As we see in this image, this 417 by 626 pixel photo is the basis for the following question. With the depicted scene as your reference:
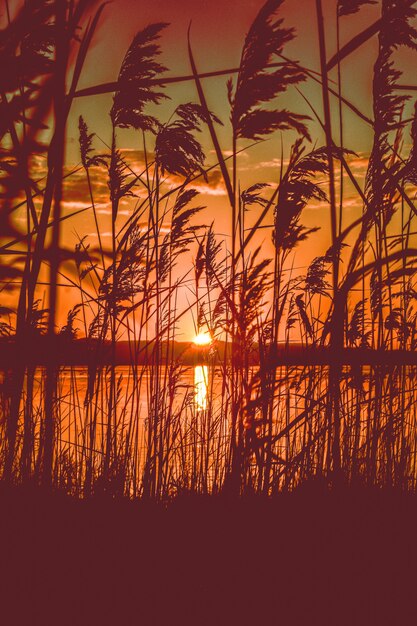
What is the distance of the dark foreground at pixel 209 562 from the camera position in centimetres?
174

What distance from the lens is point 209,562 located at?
6.49 feet

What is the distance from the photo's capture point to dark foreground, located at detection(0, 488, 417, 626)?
5.70 feet

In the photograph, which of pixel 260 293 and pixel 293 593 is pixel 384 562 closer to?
pixel 293 593

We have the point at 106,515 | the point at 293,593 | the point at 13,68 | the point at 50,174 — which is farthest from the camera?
the point at 106,515

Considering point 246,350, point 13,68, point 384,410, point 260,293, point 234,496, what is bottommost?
point 234,496

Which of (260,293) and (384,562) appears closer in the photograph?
(384,562)

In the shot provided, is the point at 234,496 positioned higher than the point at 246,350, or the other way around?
the point at 246,350

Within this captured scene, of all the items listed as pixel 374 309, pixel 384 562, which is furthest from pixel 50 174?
pixel 374 309

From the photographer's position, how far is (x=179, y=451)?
3041 mm

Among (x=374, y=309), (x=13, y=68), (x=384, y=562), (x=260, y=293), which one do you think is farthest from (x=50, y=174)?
(x=374, y=309)

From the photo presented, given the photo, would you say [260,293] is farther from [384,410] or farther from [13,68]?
[13,68]

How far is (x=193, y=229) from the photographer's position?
268 cm

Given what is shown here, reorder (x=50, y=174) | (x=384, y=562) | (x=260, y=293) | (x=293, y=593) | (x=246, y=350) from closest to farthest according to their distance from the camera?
(x=50, y=174) → (x=293, y=593) → (x=384, y=562) → (x=260, y=293) → (x=246, y=350)

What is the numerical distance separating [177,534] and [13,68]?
4.74ft
